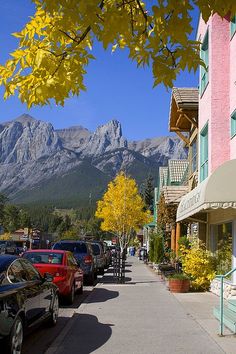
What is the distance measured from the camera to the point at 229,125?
16.5 m

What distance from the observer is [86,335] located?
30.4 ft

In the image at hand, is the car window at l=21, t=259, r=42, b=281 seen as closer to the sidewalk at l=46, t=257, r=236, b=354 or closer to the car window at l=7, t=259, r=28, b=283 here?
the car window at l=7, t=259, r=28, b=283

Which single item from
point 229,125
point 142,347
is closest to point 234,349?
point 142,347

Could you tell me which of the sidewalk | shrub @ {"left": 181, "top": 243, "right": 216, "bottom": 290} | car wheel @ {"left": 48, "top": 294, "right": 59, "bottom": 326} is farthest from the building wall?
car wheel @ {"left": 48, "top": 294, "right": 59, "bottom": 326}

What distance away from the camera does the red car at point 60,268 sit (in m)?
13.6

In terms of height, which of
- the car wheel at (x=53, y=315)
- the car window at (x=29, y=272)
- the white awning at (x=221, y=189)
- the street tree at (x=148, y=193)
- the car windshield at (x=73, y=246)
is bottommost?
the car wheel at (x=53, y=315)

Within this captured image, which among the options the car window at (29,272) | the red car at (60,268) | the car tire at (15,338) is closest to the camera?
the car tire at (15,338)

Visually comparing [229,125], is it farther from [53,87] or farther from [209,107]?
[53,87]

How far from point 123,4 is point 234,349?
575 cm

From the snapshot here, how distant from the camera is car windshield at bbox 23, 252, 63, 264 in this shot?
563 inches

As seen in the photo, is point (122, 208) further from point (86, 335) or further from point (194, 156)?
point (86, 335)

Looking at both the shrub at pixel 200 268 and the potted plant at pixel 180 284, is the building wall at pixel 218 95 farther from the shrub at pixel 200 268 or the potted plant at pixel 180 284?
the potted plant at pixel 180 284

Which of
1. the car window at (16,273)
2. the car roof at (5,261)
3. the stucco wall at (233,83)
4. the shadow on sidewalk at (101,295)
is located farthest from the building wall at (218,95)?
the car roof at (5,261)

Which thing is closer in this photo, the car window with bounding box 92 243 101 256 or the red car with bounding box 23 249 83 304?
the red car with bounding box 23 249 83 304
